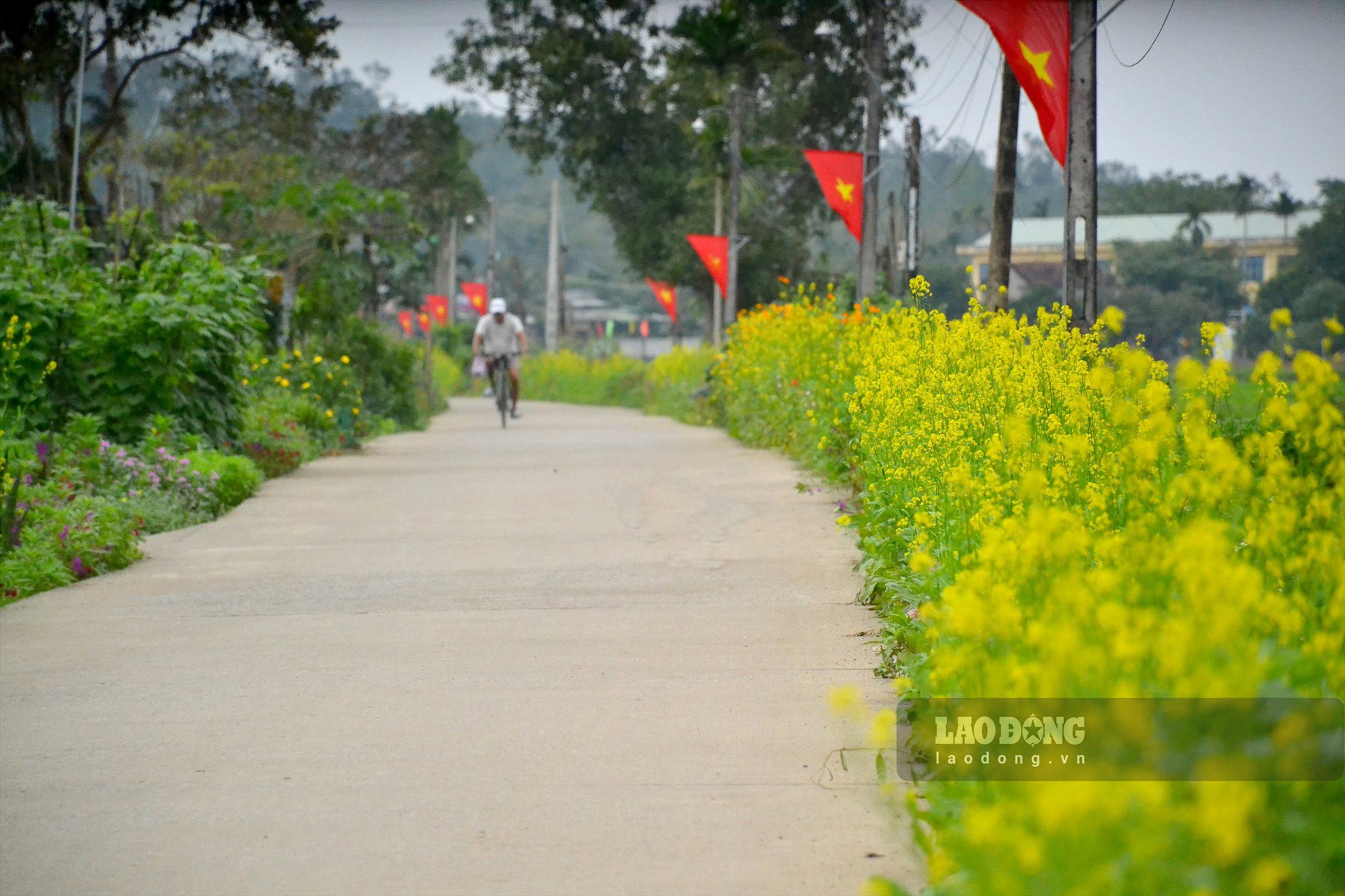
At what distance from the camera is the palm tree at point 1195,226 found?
44.2m

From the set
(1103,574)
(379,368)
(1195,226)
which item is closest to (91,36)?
(379,368)

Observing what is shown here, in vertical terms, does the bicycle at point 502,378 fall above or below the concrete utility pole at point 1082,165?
below

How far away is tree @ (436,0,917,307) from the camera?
41531 millimetres

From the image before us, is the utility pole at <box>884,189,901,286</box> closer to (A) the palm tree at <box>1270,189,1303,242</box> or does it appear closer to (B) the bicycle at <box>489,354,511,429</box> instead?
(B) the bicycle at <box>489,354,511,429</box>

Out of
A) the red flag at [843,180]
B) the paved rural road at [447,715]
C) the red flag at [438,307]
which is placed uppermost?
the red flag at [843,180]

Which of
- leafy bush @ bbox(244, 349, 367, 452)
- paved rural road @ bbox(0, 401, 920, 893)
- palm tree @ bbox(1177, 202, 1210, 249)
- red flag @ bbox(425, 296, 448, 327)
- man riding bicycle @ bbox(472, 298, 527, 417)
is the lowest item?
paved rural road @ bbox(0, 401, 920, 893)

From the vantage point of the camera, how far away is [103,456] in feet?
35.3

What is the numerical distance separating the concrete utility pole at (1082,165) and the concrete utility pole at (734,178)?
20382 mm

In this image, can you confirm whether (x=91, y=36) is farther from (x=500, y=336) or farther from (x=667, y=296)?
(x=667, y=296)

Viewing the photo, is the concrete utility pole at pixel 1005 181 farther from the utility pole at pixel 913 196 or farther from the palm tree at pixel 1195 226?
the palm tree at pixel 1195 226

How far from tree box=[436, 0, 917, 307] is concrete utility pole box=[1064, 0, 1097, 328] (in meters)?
29.7

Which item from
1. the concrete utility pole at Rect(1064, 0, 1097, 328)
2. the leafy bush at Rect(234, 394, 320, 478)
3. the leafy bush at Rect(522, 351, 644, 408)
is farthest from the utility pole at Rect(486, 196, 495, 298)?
the concrete utility pole at Rect(1064, 0, 1097, 328)

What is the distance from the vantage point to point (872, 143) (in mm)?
23891

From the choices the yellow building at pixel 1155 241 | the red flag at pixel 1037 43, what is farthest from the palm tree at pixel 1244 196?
the red flag at pixel 1037 43
